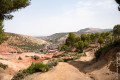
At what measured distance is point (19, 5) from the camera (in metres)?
10.3

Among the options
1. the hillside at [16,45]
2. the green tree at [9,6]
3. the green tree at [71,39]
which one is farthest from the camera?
the hillside at [16,45]

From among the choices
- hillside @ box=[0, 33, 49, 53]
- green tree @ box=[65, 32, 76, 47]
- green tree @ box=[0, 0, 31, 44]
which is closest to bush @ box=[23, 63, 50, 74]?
green tree @ box=[0, 0, 31, 44]

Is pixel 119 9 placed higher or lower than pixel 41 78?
higher

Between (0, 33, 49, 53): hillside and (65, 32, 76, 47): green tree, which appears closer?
(65, 32, 76, 47): green tree

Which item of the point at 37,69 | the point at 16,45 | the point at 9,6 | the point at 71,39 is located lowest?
the point at 16,45

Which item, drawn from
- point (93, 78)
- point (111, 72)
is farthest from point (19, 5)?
point (111, 72)

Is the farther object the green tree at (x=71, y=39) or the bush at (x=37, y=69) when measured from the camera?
the green tree at (x=71, y=39)

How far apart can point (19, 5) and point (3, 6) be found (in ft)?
5.49

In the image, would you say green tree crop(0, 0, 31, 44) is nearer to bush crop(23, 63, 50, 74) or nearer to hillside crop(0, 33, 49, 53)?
bush crop(23, 63, 50, 74)

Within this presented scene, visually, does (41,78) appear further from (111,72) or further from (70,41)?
(70,41)

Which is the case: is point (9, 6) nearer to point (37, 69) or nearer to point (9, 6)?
point (9, 6)

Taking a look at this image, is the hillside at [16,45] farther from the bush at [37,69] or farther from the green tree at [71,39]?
the bush at [37,69]

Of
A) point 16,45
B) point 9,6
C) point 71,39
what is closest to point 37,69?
point 9,6

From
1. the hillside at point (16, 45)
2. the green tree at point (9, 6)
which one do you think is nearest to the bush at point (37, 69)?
the green tree at point (9, 6)
